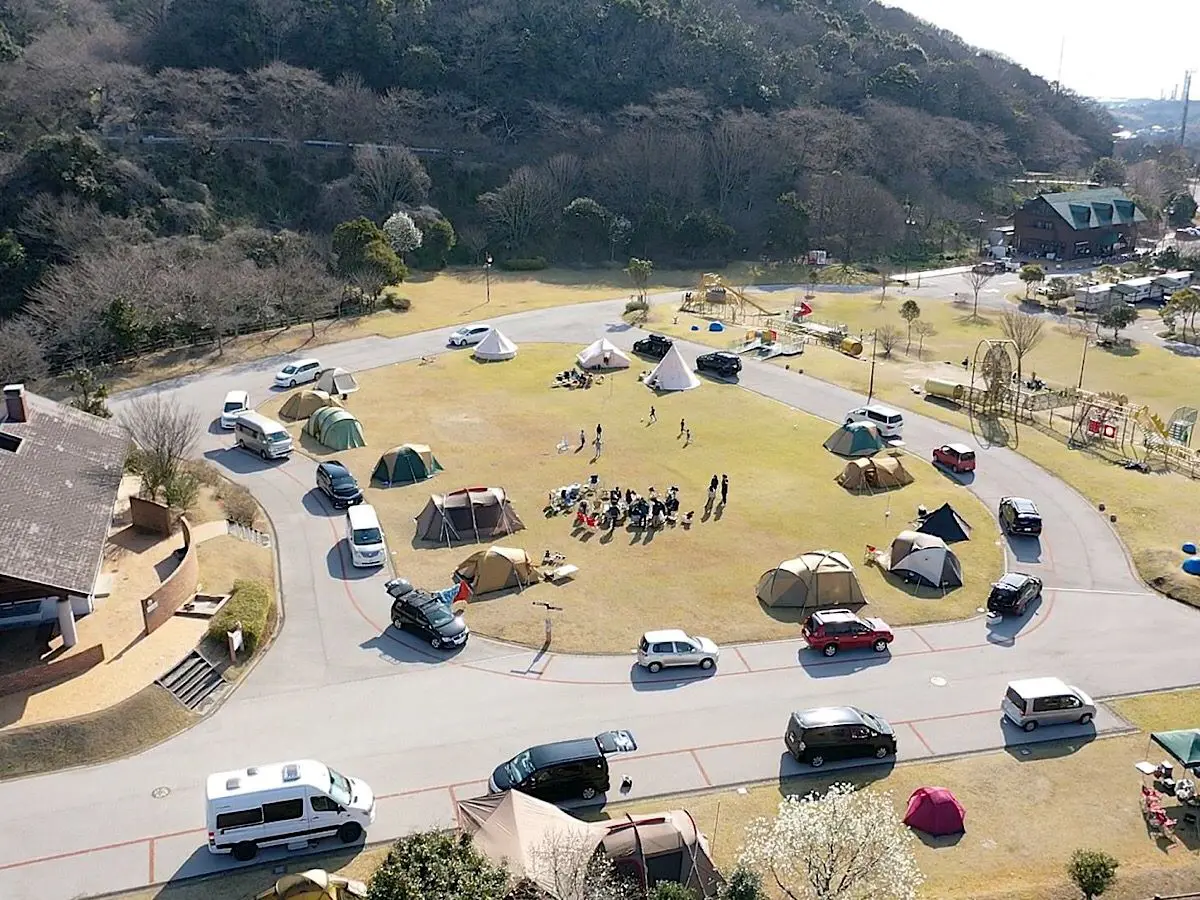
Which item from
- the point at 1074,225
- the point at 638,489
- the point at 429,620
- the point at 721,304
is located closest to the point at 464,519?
the point at 429,620

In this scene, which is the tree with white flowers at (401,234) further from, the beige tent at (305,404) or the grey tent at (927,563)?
the grey tent at (927,563)

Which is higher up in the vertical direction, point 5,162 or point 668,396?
point 5,162

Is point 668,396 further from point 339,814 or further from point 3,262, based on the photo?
point 3,262

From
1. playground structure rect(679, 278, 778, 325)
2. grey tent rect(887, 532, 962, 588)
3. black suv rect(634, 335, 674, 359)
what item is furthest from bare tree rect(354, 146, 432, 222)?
grey tent rect(887, 532, 962, 588)

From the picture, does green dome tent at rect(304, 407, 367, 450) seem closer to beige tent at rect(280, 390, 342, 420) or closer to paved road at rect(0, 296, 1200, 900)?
beige tent at rect(280, 390, 342, 420)

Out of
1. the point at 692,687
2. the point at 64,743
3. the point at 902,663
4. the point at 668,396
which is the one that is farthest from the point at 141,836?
the point at 668,396

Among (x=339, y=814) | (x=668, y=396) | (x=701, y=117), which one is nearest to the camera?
(x=339, y=814)
